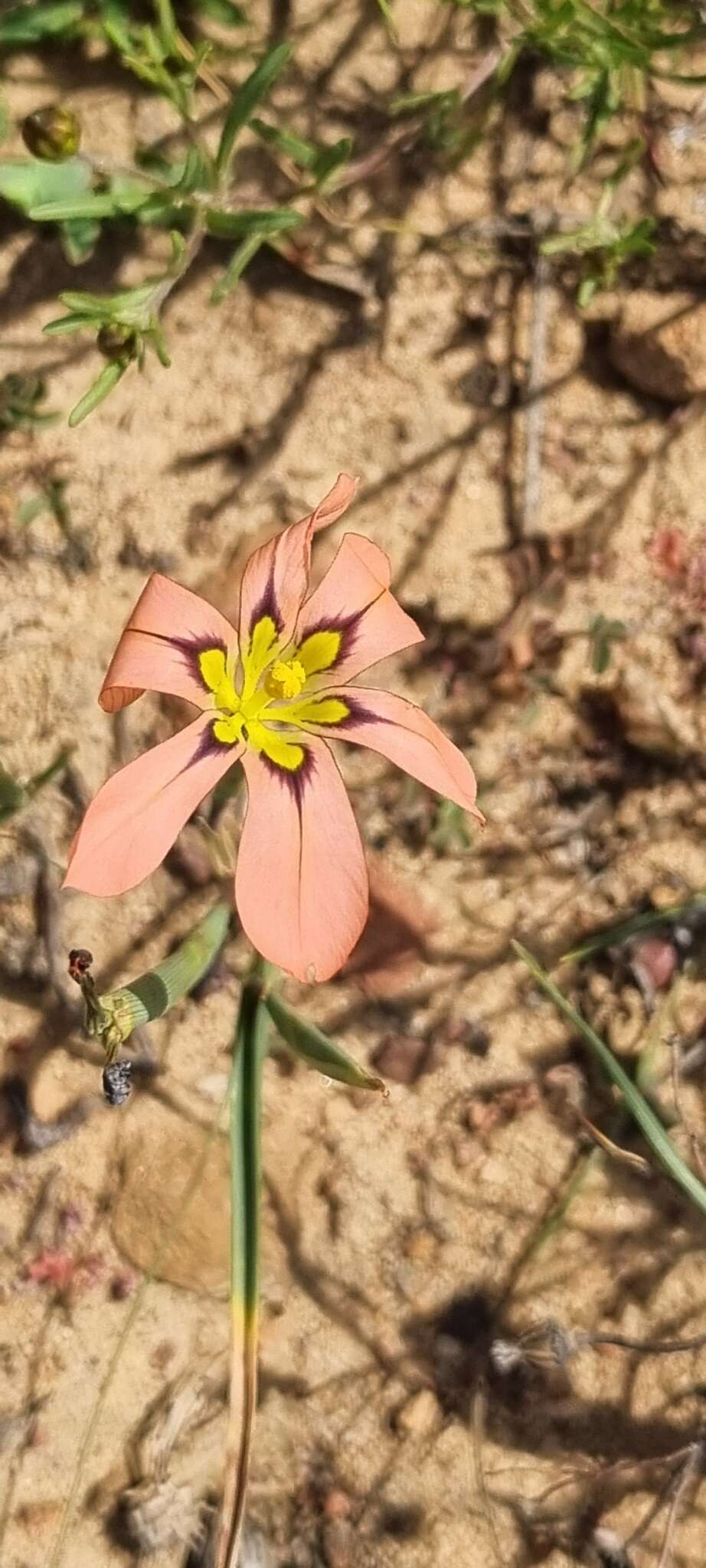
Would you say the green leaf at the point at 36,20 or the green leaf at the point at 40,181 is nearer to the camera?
the green leaf at the point at 40,181

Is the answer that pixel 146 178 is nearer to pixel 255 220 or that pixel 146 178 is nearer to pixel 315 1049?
pixel 255 220

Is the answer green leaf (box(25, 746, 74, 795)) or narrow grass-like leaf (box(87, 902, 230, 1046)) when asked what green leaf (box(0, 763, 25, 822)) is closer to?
green leaf (box(25, 746, 74, 795))

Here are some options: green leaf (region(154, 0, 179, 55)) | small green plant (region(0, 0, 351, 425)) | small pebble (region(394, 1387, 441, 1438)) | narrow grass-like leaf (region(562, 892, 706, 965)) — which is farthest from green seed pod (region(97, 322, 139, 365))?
small pebble (region(394, 1387, 441, 1438))

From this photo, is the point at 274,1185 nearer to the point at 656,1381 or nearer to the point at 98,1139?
the point at 98,1139

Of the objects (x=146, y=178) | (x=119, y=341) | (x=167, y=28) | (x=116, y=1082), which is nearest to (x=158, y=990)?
(x=116, y=1082)

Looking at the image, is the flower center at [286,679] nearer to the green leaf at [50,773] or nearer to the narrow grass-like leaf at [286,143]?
the green leaf at [50,773]

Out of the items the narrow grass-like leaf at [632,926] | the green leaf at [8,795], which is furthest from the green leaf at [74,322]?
the narrow grass-like leaf at [632,926]
